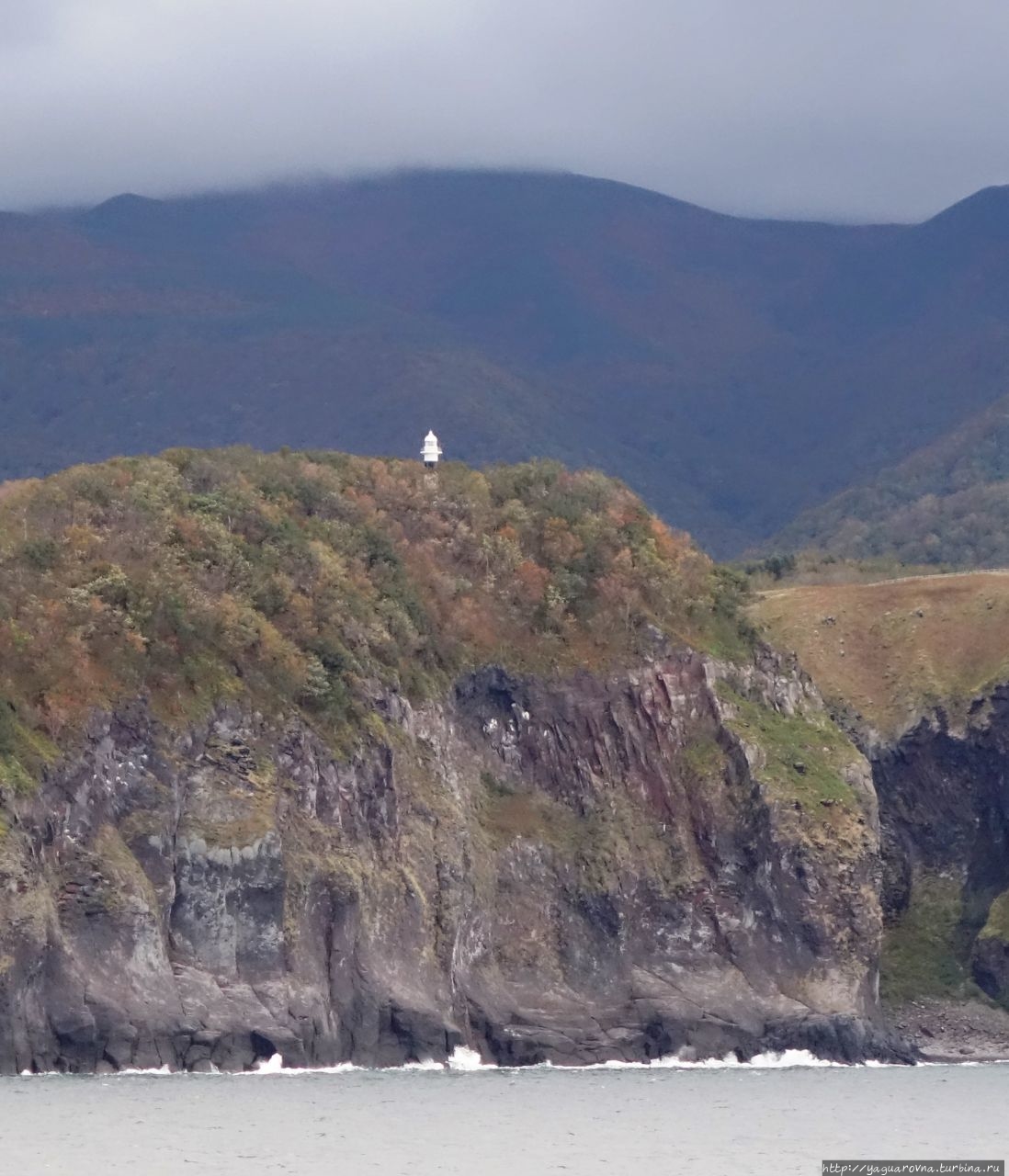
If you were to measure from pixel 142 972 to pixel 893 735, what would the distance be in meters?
63.7

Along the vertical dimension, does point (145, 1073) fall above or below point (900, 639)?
below

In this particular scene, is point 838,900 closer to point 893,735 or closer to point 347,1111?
point 893,735

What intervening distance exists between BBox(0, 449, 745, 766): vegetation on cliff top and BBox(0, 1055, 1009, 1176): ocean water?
1689cm

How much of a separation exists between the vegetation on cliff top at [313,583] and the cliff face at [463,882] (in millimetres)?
1971

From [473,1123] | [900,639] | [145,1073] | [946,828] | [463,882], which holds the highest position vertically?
[900,639]

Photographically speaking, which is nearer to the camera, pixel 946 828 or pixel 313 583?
pixel 313 583

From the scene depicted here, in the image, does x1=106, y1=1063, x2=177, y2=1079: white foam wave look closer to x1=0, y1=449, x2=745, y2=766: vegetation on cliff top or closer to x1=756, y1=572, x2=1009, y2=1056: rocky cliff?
x1=0, y1=449, x2=745, y2=766: vegetation on cliff top

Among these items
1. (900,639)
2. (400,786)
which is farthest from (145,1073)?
(900,639)

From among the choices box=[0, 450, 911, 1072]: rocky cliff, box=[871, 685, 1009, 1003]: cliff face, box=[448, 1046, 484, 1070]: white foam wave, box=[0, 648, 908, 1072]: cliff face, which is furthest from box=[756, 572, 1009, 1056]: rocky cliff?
box=[448, 1046, 484, 1070]: white foam wave

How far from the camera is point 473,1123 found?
8719 centimetres

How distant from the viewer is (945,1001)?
142 metres

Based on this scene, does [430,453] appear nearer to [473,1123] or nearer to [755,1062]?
[755,1062]

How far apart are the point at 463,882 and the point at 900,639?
4879 centimetres

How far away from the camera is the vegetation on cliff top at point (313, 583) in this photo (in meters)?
111
